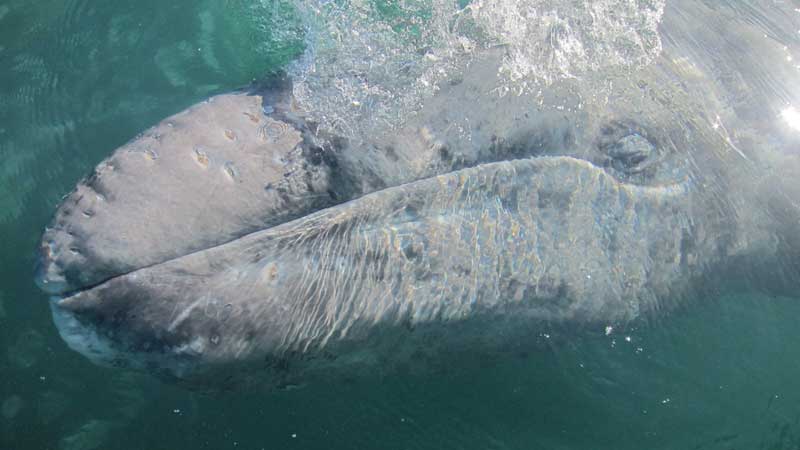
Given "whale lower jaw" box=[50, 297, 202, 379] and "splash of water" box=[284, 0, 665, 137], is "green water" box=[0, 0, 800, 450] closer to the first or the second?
"splash of water" box=[284, 0, 665, 137]

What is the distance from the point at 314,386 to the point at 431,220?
5.73 feet

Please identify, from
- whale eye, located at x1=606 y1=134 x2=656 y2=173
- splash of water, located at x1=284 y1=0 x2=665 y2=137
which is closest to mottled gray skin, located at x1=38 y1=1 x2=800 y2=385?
whale eye, located at x1=606 y1=134 x2=656 y2=173

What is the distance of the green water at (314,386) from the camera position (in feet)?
17.5

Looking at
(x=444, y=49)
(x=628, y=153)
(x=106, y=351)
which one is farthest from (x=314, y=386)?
(x=628, y=153)

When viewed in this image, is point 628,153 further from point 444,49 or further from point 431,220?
point 431,220

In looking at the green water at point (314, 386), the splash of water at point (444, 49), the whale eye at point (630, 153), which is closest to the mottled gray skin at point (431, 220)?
the whale eye at point (630, 153)

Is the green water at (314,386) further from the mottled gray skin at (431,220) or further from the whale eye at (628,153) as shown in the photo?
the whale eye at (628,153)

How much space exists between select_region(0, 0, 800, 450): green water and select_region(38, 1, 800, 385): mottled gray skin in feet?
2.27

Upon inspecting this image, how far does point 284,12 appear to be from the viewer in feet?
23.7

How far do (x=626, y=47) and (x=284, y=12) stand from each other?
4.06 metres

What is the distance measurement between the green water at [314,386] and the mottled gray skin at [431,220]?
2.27ft

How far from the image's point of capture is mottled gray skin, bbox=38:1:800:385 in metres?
3.60

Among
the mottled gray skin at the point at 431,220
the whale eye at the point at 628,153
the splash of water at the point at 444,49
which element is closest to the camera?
the mottled gray skin at the point at 431,220

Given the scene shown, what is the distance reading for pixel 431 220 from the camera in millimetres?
4203
